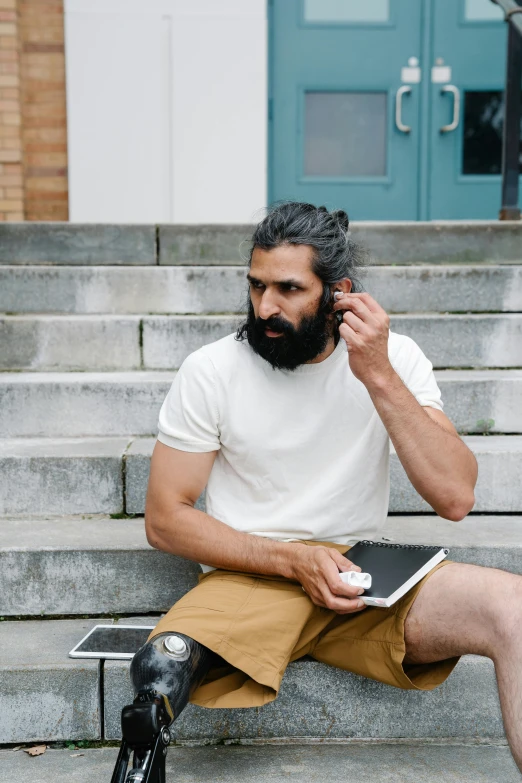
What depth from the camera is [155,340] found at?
360 cm

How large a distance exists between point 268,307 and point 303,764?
3.74ft

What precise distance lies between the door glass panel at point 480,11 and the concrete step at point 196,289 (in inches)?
89.6

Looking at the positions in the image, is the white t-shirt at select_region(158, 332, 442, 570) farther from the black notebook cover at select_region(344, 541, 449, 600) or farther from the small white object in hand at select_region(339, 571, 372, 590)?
the small white object in hand at select_region(339, 571, 372, 590)

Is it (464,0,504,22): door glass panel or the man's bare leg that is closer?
the man's bare leg

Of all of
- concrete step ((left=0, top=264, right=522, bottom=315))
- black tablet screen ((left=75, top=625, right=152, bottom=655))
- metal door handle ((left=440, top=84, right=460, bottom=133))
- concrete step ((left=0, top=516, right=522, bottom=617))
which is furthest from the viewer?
metal door handle ((left=440, top=84, right=460, bottom=133))

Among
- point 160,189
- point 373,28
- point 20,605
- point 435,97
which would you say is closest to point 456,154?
point 435,97

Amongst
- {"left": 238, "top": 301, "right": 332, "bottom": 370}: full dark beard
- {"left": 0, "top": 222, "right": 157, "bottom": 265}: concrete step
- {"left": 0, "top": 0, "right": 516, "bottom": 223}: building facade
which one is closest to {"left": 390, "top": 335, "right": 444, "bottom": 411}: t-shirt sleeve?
{"left": 238, "top": 301, "right": 332, "bottom": 370}: full dark beard

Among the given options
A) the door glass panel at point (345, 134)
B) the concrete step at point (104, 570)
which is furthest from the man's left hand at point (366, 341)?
the door glass panel at point (345, 134)

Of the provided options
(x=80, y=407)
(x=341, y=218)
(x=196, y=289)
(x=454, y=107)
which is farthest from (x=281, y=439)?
(x=454, y=107)

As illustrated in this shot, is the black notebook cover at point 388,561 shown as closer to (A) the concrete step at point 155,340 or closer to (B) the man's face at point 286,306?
(B) the man's face at point 286,306

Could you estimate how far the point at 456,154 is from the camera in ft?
17.9

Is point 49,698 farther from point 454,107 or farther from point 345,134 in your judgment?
point 454,107

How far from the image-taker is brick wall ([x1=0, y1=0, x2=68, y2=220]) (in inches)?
205

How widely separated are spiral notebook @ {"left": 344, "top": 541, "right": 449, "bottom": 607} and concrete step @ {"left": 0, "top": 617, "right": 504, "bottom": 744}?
0.36 metres
